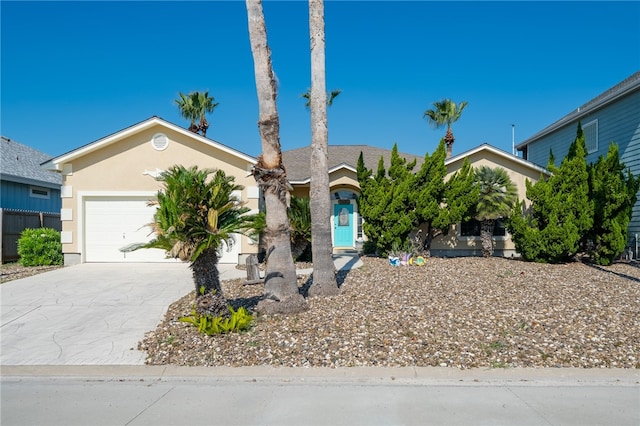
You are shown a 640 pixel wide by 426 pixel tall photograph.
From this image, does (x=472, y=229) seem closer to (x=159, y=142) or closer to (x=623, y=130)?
(x=623, y=130)

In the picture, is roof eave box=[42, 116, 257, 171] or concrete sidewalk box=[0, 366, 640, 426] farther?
roof eave box=[42, 116, 257, 171]

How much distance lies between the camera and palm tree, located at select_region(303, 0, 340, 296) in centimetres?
829

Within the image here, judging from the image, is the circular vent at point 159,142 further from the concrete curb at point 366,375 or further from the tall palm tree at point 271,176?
the concrete curb at point 366,375

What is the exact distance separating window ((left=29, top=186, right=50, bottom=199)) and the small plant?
54.6 ft

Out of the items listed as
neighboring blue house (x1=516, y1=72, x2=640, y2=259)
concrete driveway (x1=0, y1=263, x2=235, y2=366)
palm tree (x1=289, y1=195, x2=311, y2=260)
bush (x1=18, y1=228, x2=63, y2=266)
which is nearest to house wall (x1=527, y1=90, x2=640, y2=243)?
neighboring blue house (x1=516, y1=72, x2=640, y2=259)

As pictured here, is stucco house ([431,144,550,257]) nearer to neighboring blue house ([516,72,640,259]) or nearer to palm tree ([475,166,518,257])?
neighboring blue house ([516,72,640,259])

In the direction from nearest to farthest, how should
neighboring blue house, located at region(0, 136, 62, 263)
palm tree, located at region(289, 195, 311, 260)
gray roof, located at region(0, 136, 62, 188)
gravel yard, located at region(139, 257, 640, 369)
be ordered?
gravel yard, located at region(139, 257, 640, 369) < palm tree, located at region(289, 195, 311, 260) < neighboring blue house, located at region(0, 136, 62, 263) < gray roof, located at region(0, 136, 62, 188)

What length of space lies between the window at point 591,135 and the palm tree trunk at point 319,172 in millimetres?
13696

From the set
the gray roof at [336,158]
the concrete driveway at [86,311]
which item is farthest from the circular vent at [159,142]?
the gray roof at [336,158]

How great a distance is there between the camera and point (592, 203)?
495 inches

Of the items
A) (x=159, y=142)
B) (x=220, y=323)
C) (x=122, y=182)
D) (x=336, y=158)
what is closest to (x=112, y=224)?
(x=122, y=182)

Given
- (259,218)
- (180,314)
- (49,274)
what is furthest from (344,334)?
(49,274)

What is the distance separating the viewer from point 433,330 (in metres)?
6.14

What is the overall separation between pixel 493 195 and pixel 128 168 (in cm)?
1176
